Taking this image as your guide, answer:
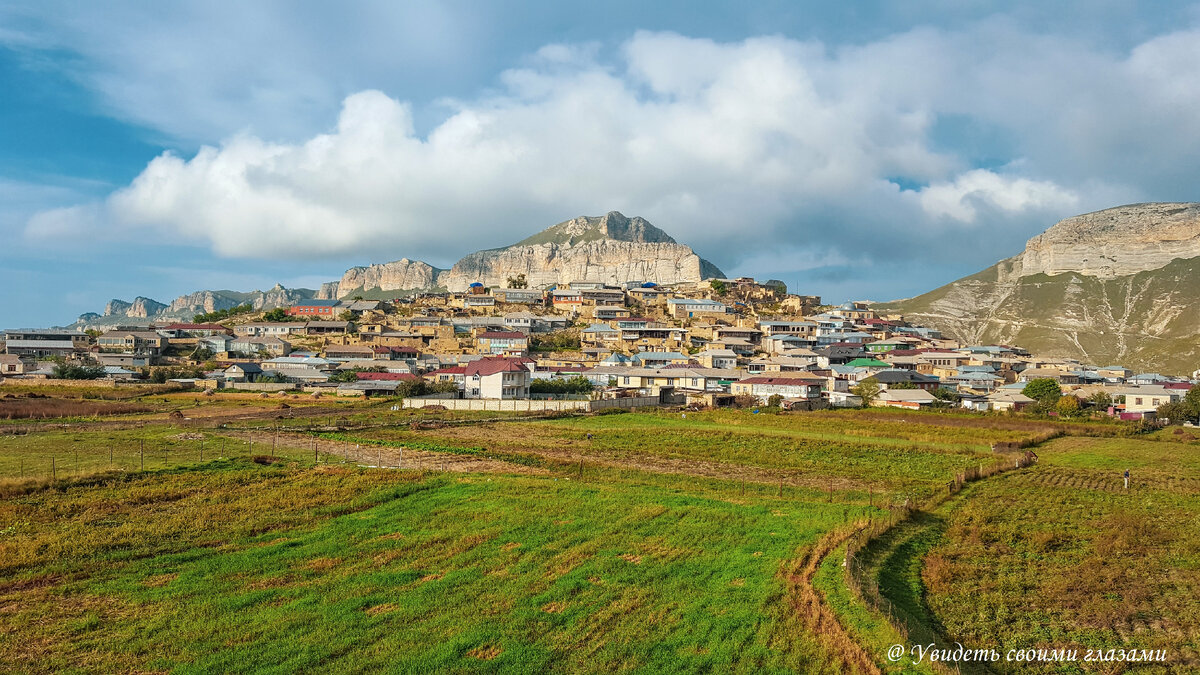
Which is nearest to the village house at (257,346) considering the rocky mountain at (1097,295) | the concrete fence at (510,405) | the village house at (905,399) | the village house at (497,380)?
the village house at (497,380)

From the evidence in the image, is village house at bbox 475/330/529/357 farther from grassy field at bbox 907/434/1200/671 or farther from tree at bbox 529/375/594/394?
grassy field at bbox 907/434/1200/671

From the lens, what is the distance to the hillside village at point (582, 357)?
6159 cm

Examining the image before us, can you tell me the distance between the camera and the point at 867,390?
6266 cm

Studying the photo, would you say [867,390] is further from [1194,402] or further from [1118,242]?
[1118,242]

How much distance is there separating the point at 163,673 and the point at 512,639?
4.84 m

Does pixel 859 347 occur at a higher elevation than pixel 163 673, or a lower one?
higher

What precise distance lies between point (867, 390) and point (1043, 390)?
52.5ft

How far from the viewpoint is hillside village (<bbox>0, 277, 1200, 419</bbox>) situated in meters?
61.6

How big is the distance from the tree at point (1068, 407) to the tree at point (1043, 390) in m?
4.09

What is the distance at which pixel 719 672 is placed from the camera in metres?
9.70

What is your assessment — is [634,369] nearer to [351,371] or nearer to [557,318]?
[351,371]

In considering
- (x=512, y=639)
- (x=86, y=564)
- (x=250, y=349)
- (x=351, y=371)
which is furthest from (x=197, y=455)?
(x=250, y=349)

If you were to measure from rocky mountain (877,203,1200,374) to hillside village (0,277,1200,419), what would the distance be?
32684 mm

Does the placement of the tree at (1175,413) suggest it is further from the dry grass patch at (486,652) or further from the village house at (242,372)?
the village house at (242,372)
